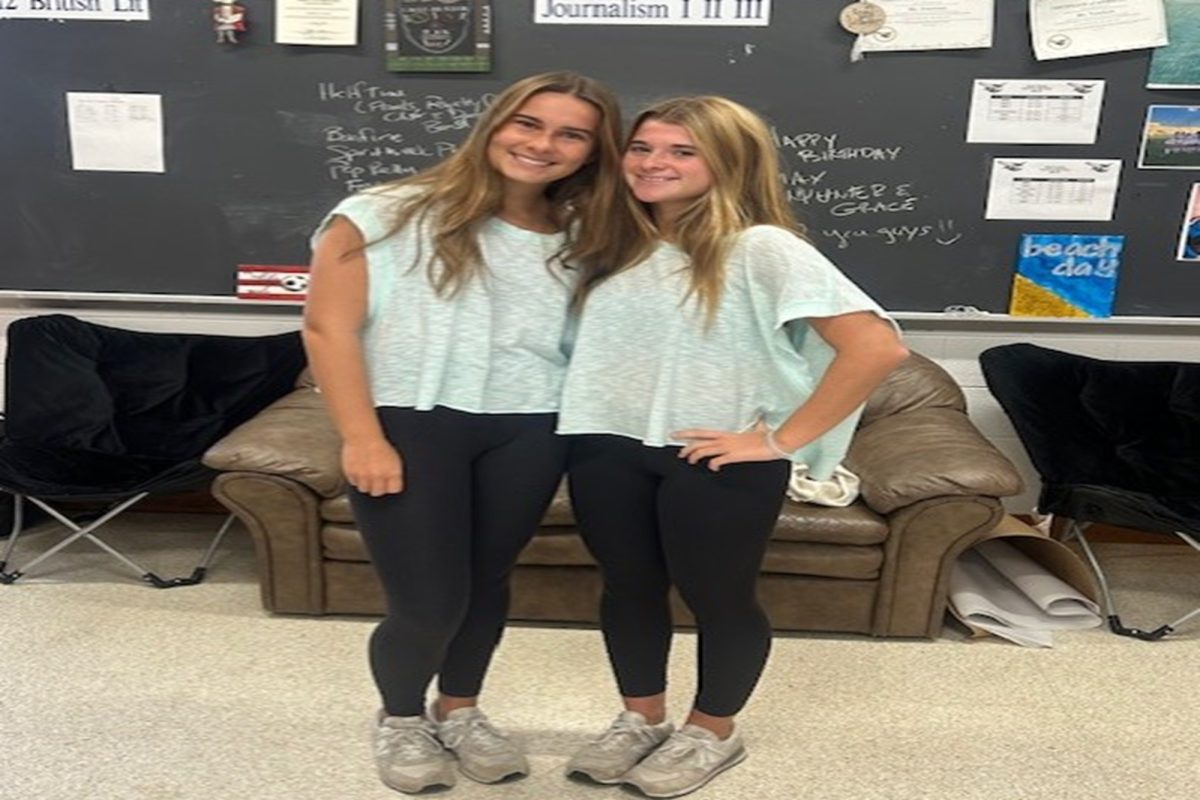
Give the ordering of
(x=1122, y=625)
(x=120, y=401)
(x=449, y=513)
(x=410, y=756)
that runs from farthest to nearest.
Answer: (x=120, y=401)
(x=1122, y=625)
(x=410, y=756)
(x=449, y=513)

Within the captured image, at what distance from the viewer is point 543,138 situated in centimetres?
151

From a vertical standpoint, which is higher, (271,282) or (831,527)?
(271,282)

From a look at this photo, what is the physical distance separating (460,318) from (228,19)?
178cm

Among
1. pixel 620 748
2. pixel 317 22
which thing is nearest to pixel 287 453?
pixel 620 748

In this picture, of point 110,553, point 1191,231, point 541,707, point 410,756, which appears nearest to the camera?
point 410,756

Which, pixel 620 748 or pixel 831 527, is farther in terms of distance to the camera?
pixel 831 527

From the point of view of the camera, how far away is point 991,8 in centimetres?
272

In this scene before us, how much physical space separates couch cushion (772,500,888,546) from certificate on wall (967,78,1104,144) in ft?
3.93

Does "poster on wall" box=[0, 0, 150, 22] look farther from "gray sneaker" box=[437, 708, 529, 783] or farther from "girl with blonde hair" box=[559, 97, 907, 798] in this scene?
"gray sneaker" box=[437, 708, 529, 783]

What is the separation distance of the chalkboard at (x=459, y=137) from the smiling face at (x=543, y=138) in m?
1.40

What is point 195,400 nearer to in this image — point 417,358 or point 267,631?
point 267,631

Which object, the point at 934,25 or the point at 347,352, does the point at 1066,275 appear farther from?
the point at 347,352

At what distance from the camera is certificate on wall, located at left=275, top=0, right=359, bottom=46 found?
2783 millimetres

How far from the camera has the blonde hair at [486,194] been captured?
5.00ft
